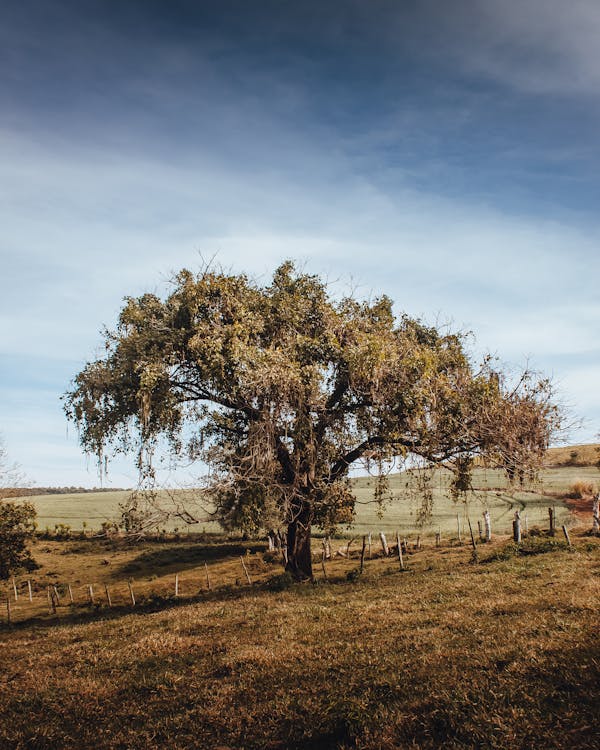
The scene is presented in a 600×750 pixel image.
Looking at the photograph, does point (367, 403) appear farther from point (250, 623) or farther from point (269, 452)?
point (250, 623)

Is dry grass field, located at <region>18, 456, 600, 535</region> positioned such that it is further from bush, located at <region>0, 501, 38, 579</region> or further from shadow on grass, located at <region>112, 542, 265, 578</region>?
bush, located at <region>0, 501, 38, 579</region>

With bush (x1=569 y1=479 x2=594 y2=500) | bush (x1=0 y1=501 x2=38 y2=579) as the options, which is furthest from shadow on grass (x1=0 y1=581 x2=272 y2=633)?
bush (x1=569 y1=479 x2=594 y2=500)

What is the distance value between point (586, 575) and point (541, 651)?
1261 centimetres

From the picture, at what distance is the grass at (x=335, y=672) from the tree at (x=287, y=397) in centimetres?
597

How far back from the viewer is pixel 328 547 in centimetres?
5006

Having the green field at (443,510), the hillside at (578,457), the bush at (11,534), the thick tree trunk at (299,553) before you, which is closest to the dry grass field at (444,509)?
the green field at (443,510)

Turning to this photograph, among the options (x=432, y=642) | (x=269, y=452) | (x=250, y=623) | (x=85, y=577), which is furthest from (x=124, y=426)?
(x=85, y=577)

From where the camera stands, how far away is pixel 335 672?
1206 cm

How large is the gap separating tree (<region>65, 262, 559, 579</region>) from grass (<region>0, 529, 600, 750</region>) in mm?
5970

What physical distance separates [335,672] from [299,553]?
742 inches

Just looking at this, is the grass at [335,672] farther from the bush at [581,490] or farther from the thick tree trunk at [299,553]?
the bush at [581,490]

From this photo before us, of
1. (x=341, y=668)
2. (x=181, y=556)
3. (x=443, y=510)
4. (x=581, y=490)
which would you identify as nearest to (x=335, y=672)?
(x=341, y=668)

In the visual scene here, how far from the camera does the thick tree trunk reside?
98.6 ft

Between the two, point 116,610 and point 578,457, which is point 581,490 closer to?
point 578,457
